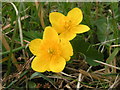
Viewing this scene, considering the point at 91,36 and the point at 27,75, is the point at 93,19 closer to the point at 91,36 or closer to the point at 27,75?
the point at 91,36

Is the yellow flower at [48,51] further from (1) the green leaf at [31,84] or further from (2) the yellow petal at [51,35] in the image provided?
(1) the green leaf at [31,84]

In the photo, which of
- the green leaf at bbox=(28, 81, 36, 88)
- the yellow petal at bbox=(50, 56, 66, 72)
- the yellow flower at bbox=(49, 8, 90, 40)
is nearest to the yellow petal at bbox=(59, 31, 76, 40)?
the yellow flower at bbox=(49, 8, 90, 40)

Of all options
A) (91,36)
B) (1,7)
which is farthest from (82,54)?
(1,7)

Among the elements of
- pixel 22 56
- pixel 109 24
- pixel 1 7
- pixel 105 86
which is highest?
pixel 1 7

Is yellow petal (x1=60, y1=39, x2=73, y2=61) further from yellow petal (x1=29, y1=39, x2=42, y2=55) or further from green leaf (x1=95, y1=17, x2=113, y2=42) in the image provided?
green leaf (x1=95, y1=17, x2=113, y2=42)

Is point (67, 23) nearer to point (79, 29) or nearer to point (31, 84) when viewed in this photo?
point (79, 29)

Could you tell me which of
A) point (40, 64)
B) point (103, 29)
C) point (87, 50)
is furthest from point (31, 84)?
point (103, 29)

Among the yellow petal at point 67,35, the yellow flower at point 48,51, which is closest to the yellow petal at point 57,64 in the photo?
the yellow flower at point 48,51
